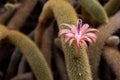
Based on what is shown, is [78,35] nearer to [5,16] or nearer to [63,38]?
[63,38]

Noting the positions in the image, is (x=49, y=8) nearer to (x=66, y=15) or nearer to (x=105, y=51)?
(x=66, y=15)

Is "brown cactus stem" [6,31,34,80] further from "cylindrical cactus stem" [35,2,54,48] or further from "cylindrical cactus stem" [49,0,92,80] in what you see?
"cylindrical cactus stem" [49,0,92,80]

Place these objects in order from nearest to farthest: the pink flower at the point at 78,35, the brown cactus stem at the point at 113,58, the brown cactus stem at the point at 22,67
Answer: the pink flower at the point at 78,35 → the brown cactus stem at the point at 113,58 → the brown cactus stem at the point at 22,67

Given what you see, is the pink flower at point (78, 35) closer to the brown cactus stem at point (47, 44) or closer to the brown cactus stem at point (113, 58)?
the brown cactus stem at point (113, 58)

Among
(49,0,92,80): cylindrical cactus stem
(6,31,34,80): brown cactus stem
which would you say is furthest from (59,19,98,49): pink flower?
(6,31,34,80): brown cactus stem

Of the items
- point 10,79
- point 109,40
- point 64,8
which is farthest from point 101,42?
point 10,79

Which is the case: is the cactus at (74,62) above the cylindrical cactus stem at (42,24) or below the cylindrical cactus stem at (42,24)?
below

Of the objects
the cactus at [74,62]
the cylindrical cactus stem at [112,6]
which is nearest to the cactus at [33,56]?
the cactus at [74,62]
